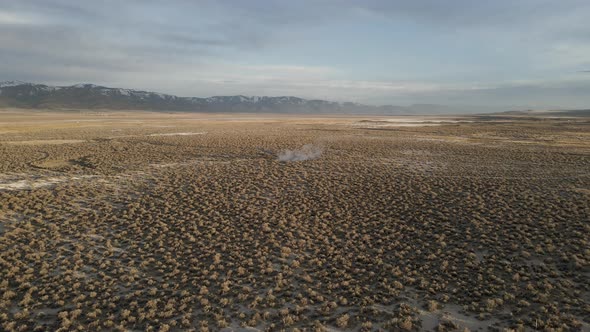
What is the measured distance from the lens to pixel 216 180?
2341 cm

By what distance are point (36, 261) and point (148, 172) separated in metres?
15.1

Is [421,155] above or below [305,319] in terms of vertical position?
above

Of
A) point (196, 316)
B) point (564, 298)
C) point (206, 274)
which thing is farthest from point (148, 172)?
point (564, 298)

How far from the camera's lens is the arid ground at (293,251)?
28.1ft

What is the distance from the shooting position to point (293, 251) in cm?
1248

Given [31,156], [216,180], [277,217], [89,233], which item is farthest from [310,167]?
[31,156]

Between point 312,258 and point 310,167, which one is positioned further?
point 310,167

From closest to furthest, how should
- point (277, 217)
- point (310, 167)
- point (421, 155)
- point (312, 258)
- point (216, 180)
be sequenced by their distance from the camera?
point (312, 258), point (277, 217), point (216, 180), point (310, 167), point (421, 155)

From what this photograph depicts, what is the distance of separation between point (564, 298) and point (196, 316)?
10.4m

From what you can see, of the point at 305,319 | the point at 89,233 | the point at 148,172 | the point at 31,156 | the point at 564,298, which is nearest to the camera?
the point at 305,319

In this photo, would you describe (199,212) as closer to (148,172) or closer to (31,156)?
(148,172)

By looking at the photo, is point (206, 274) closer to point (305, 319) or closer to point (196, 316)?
point (196, 316)

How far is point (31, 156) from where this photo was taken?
31.5 metres

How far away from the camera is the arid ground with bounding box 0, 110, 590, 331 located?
8.58 metres
